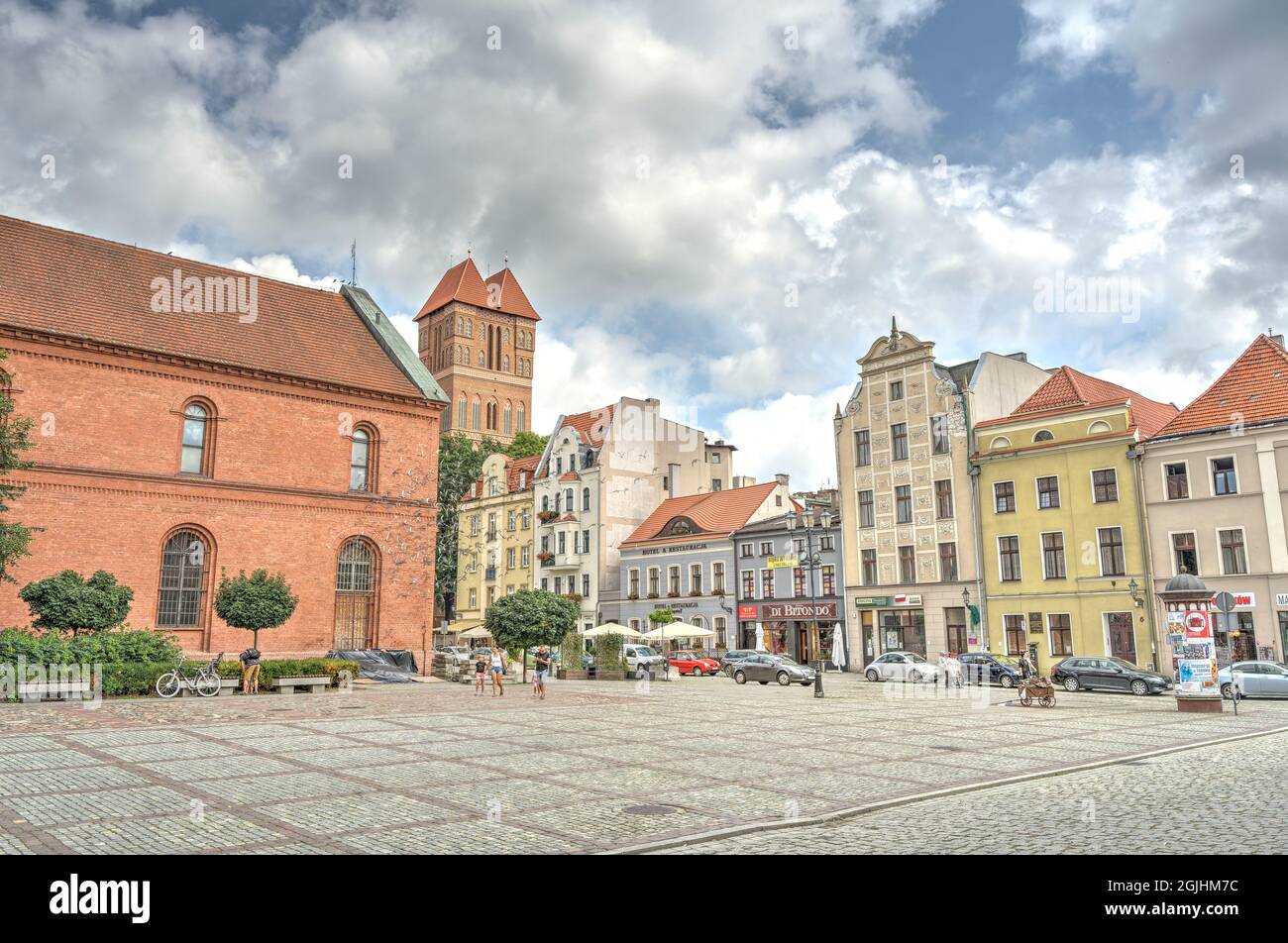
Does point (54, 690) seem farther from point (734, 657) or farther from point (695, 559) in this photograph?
point (695, 559)

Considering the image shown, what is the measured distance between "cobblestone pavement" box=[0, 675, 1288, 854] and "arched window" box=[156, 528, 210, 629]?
1135cm

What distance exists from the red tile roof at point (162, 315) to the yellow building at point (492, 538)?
93.7 feet

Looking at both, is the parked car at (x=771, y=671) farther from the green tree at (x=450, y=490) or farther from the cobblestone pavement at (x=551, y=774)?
the green tree at (x=450, y=490)

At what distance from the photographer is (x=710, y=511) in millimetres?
57844

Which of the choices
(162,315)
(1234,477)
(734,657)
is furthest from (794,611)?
A: (162,315)

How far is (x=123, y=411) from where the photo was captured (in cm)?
3152

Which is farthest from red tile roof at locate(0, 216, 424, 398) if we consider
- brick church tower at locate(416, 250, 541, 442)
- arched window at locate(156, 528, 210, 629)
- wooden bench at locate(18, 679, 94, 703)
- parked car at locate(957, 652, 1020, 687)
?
brick church tower at locate(416, 250, 541, 442)

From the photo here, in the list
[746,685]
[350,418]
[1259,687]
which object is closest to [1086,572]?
[1259,687]

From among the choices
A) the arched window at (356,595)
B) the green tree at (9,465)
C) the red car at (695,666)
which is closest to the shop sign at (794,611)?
the red car at (695,666)

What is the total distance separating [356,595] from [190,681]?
441 inches

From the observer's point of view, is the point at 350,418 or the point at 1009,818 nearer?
the point at 1009,818

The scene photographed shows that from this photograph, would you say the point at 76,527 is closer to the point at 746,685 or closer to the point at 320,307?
the point at 320,307
